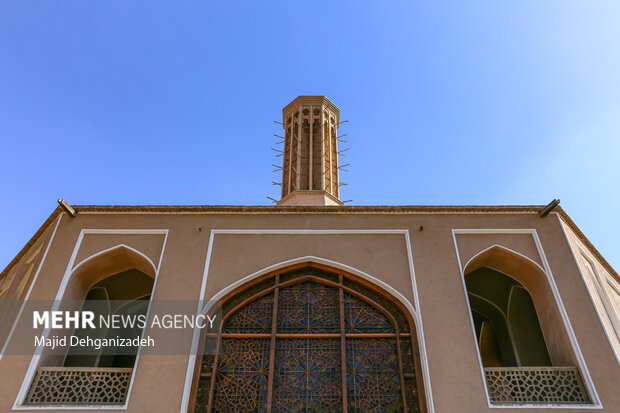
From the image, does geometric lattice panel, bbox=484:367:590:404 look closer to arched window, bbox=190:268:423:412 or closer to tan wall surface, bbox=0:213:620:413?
tan wall surface, bbox=0:213:620:413

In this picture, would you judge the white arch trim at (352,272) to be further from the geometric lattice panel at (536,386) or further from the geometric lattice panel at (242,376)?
the geometric lattice panel at (536,386)

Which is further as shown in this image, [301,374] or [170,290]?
[170,290]

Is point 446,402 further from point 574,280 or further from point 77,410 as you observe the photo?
point 77,410

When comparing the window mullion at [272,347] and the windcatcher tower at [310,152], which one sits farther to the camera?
the windcatcher tower at [310,152]

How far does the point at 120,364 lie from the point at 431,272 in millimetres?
6143

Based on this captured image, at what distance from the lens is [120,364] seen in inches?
379

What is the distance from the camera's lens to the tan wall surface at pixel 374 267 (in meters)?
6.52

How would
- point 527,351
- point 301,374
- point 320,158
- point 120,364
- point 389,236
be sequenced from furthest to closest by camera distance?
1. point 320,158
2. point 120,364
3. point 527,351
4. point 389,236
5. point 301,374

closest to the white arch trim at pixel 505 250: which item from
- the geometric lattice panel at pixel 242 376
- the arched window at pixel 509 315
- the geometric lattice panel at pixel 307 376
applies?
the arched window at pixel 509 315

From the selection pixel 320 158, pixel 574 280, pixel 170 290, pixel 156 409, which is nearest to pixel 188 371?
→ pixel 156 409

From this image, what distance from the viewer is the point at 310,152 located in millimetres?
12242

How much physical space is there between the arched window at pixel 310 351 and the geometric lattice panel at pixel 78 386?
1091 mm

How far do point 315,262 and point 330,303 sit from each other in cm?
69

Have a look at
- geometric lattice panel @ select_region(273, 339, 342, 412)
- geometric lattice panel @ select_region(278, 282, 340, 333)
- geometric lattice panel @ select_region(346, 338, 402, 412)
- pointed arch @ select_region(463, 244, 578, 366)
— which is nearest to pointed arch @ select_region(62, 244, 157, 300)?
geometric lattice panel @ select_region(278, 282, 340, 333)
